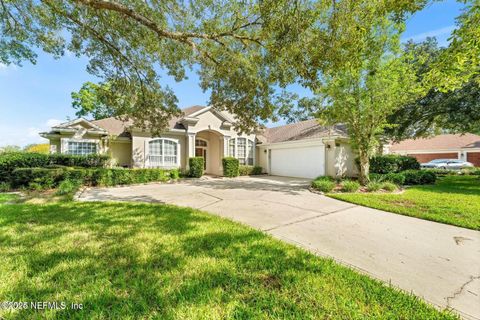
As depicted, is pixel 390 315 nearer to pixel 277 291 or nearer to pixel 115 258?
pixel 277 291

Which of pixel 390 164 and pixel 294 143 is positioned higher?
pixel 294 143

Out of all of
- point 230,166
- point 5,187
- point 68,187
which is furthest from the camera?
point 230,166

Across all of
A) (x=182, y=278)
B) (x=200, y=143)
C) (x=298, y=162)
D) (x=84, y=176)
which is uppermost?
(x=200, y=143)

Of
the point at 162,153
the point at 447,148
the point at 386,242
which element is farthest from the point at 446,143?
the point at 162,153

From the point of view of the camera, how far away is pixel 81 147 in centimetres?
1433

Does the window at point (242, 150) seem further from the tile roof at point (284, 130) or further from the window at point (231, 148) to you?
the tile roof at point (284, 130)

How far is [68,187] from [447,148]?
41112 mm

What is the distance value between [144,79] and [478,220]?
1201 cm

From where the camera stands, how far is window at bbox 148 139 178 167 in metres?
15.6

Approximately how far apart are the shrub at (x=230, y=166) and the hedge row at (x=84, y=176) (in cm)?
399

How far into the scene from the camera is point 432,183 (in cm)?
1249

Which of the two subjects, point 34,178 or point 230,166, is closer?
point 34,178

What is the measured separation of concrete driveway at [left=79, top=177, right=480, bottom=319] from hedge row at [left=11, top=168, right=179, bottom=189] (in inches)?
262

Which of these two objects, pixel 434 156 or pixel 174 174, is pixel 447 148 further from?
pixel 174 174
